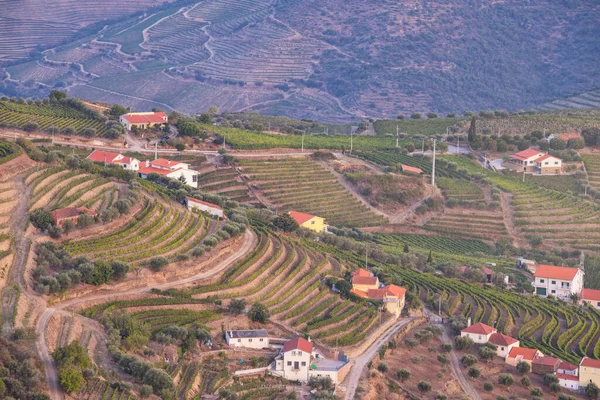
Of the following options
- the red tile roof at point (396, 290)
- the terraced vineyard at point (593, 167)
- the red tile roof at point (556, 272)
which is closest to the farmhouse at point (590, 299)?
the red tile roof at point (556, 272)

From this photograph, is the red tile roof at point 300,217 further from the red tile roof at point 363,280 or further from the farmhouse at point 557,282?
the farmhouse at point 557,282

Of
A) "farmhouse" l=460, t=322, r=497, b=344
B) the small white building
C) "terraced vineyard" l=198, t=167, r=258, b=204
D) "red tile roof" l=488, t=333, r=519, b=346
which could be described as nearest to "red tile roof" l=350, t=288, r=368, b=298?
"farmhouse" l=460, t=322, r=497, b=344

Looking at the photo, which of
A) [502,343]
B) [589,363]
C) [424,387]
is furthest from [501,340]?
[424,387]

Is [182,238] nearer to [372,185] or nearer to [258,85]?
[372,185]

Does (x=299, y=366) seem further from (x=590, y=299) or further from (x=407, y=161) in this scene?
(x=407, y=161)

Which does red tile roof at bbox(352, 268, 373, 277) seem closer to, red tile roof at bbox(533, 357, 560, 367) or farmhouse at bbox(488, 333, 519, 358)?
farmhouse at bbox(488, 333, 519, 358)

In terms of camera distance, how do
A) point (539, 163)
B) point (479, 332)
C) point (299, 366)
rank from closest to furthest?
point (299, 366), point (479, 332), point (539, 163)
